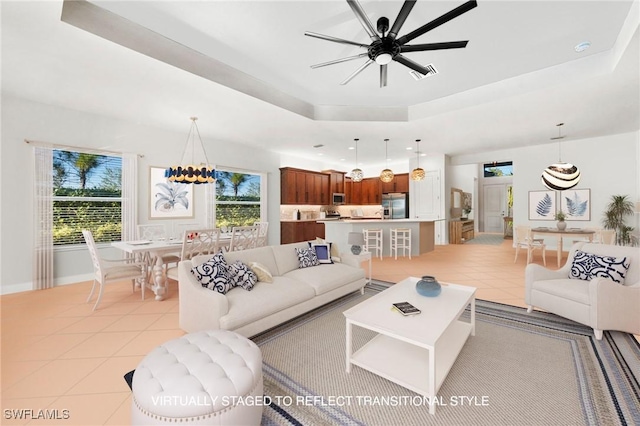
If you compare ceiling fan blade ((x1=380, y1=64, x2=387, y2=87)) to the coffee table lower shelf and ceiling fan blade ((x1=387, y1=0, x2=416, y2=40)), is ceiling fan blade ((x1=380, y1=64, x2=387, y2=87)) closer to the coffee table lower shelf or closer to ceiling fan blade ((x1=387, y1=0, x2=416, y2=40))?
ceiling fan blade ((x1=387, y1=0, x2=416, y2=40))

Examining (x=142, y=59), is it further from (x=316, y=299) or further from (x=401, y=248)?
(x=401, y=248)

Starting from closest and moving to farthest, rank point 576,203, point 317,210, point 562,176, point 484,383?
point 484,383 → point 562,176 → point 576,203 → point 317,210

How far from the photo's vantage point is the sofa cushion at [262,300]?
2.28 m

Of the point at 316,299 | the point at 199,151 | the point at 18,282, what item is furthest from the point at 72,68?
the point at 316,299

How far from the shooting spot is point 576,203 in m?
7.16

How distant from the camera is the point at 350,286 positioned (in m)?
3.54

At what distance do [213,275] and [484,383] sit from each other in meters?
2.33

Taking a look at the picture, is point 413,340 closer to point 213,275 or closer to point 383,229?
point 213,275

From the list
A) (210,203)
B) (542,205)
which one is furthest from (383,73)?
(542,205)

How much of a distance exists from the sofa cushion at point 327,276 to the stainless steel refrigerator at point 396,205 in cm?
624

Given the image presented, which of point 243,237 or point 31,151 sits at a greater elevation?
point 31,151

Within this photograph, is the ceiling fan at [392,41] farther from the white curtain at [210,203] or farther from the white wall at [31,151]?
the white curtain at [210,203]

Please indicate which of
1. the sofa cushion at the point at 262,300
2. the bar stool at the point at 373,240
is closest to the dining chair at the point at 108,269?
the sofa cushion at the point at 262,300

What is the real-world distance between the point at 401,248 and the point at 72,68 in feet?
22.4
